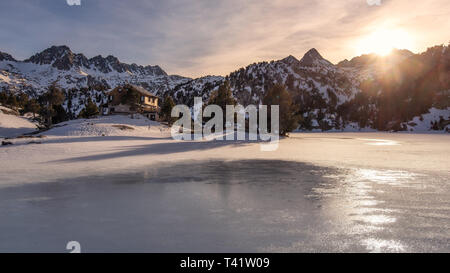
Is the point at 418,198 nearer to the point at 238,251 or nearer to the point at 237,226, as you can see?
the point at 237,226

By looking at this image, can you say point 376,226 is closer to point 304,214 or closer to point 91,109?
point 304,214

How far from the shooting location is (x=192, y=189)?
9.81m

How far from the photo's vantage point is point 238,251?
4.71 meters

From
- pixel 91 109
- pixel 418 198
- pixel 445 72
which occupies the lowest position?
pixel 418 198

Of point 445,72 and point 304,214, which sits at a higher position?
point 445,72

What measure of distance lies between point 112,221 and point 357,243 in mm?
5403

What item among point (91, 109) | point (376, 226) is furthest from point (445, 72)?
point (376, 226)

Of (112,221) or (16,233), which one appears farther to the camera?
(112,221)
